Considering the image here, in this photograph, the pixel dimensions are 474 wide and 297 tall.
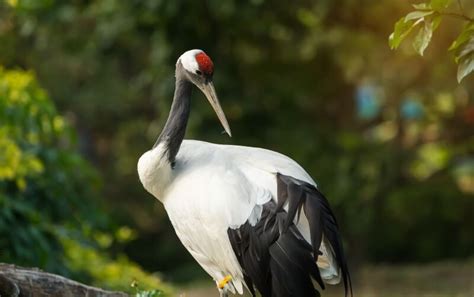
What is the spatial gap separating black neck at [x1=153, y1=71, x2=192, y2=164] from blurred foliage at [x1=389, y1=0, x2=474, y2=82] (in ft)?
5.35

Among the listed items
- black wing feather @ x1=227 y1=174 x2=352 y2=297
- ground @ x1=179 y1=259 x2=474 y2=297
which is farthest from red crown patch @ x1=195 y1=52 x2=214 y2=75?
ground @ x1=179 y1=259 x2=474 y2=297

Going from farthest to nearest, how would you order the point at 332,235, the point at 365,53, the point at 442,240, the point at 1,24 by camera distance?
the point at 442,240
the point at 1,24
the point at 365,53
the point at 332,235

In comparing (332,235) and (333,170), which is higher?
(332,235)

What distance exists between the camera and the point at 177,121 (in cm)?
552

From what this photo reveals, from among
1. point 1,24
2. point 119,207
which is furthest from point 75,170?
point 119,207

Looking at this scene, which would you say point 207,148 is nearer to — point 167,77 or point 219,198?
point 219,198

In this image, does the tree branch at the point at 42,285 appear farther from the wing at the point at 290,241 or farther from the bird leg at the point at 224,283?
the wing at the point at 290,241

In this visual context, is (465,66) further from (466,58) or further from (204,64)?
(204,64)

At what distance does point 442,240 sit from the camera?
15.1 m

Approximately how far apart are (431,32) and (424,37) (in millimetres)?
42

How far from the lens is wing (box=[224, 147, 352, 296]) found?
489 centimetres

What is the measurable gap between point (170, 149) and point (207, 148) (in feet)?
0.72

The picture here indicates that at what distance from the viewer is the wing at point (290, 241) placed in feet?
16.0

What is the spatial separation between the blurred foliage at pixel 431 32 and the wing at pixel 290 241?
1045mm
